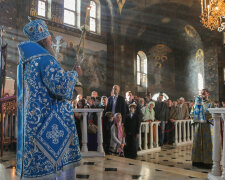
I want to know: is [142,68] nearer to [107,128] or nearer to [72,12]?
[72,12]

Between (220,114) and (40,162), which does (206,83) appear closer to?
(220,114)

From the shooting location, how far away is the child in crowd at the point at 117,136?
6762 millimetres

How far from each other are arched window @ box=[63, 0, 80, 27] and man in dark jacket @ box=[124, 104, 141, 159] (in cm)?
981

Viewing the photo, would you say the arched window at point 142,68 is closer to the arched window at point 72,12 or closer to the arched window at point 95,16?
the arched window at point 95,16

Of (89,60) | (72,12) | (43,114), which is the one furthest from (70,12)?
(43,114)

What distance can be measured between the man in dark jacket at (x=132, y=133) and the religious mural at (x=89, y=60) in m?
8.00

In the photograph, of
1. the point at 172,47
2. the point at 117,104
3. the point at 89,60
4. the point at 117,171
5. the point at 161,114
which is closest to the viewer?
the point at 117,171

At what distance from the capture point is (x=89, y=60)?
16.2 meters

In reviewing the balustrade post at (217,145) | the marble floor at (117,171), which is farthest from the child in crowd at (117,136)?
the balustrade post at (217,145)

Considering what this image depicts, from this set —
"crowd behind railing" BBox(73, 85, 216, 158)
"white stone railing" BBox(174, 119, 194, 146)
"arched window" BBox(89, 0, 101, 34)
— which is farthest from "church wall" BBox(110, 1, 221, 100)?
"crowd behind railing" BBox(73, 85, 216, 158)

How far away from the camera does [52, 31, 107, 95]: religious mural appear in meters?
14.6

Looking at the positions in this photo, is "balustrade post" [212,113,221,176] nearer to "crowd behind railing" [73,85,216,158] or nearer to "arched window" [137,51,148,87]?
"crowd behind railing" [73,85,216,158]

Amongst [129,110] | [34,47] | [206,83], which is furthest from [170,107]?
[34,47]

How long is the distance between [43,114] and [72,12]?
14.3 metres
